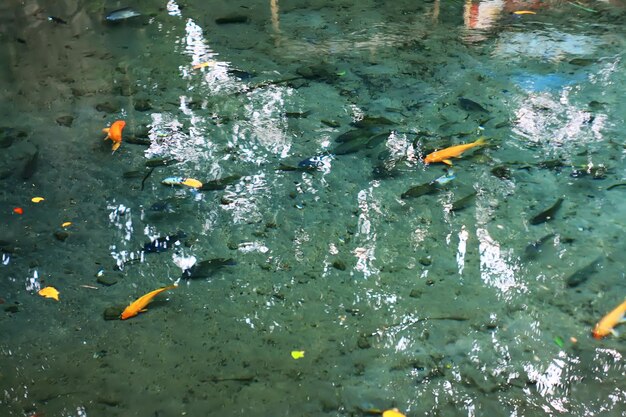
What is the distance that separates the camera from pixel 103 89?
340 cm

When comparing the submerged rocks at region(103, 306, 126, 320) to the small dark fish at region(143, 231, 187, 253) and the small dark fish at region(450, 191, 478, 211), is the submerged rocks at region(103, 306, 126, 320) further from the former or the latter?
the small dark fish at region(450, 191, 478, 211)

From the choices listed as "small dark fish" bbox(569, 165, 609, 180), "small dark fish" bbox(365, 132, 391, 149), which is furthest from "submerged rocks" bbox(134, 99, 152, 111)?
"small dark fish" bbox(569, 165, 609, 180)

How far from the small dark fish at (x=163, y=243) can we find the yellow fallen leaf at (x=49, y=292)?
0.35m

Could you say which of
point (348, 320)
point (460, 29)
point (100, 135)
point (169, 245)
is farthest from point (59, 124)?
point (460, 29)

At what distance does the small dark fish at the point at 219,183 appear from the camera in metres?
2.62

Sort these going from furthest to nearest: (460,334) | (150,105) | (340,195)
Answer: (150,105)
(340,195)
(460,334)

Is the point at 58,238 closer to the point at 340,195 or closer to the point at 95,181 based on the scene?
the point at 95,181

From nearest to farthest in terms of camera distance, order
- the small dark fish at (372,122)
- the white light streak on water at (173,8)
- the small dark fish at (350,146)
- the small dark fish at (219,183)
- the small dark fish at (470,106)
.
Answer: the small dark fish at (219,183)
the small dark fish at (350,146)
the small dark fish at (372,122)
the small dark fish at (470,106)
the white light streak on water at (173,8)

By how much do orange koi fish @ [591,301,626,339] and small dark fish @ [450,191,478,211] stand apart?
701 millimetres

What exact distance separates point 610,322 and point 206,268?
138 centimetres

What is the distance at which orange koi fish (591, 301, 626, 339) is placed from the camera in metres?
1.94

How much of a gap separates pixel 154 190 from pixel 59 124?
2.77 ft

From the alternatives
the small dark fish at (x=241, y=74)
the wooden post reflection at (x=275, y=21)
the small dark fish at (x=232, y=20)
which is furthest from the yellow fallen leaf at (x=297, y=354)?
the small dark fish at (x=232, y=20)

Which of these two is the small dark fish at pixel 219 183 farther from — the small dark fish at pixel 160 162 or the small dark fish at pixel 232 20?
the small dark fish at pixel 232 20
